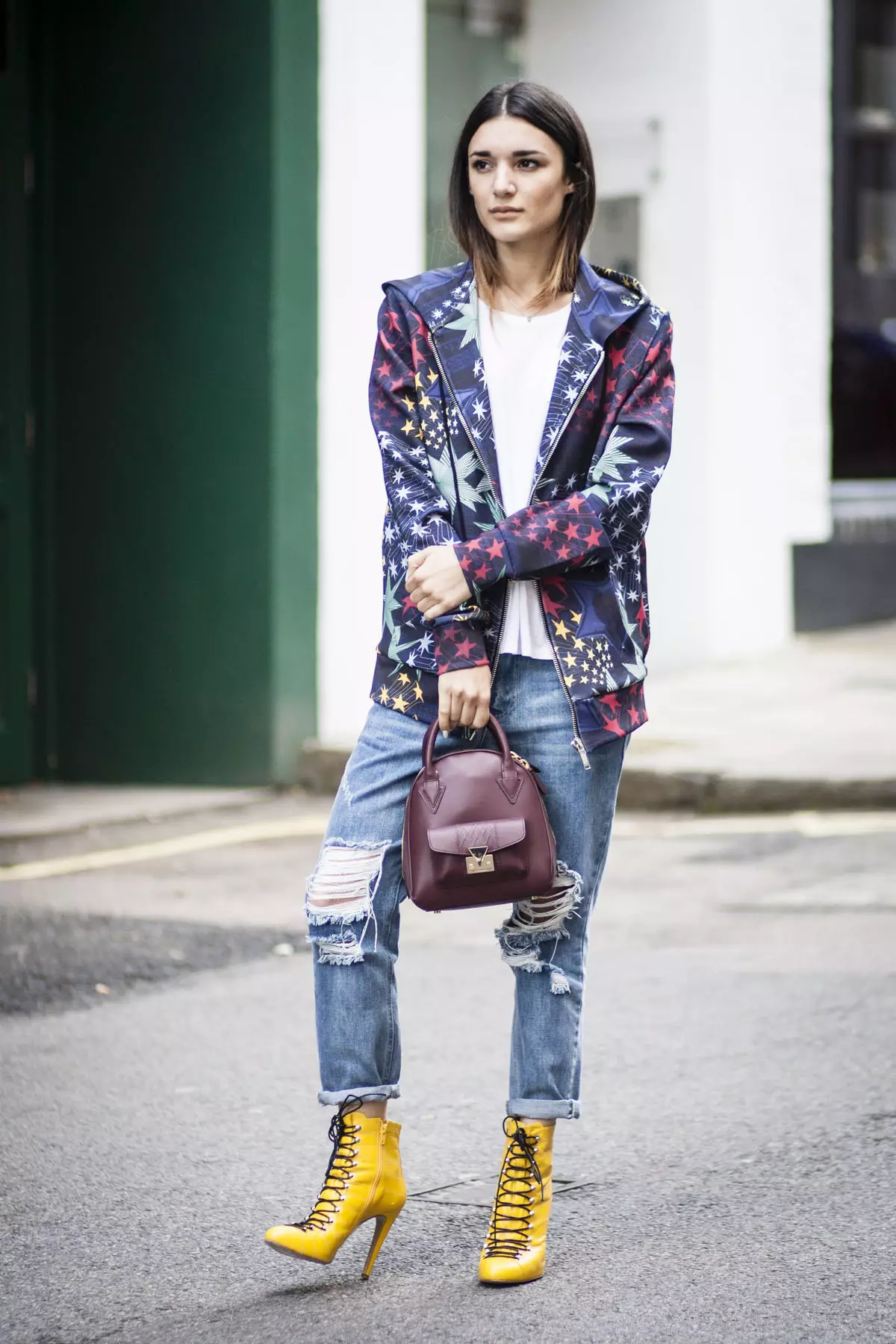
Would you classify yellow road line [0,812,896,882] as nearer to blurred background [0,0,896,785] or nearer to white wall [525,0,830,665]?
blurred background [0,0,896,785]

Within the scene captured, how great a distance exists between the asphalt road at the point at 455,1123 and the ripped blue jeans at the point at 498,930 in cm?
35

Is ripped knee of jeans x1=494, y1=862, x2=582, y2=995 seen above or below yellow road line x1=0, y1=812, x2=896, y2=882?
above

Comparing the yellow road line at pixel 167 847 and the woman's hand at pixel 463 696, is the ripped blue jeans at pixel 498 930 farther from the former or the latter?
the yellow road line at pixel 167 847

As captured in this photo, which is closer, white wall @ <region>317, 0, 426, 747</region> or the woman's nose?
the woman's nose

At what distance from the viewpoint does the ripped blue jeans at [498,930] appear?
3314mm

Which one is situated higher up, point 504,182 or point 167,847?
point 504,182

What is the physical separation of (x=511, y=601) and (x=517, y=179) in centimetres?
70

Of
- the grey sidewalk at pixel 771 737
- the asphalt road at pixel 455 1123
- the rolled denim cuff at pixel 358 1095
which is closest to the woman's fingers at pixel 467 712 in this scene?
the rolled denim cuff at pixel 358 1095

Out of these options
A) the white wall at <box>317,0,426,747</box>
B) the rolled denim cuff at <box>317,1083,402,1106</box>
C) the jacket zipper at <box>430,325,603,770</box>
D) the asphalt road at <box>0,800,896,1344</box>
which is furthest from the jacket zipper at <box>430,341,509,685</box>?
the white wall at <box>317,0,426,747</box>

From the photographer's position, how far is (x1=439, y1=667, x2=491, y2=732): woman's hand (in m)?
3.25

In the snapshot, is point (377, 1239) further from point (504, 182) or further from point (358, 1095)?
point (504, 182)

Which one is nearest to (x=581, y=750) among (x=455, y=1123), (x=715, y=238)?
(x=455, y=1123)

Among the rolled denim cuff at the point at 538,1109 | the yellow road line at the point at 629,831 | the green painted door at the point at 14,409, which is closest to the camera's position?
→ the rolled denim cuff at the point at 538,1109

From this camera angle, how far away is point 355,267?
9.20m
